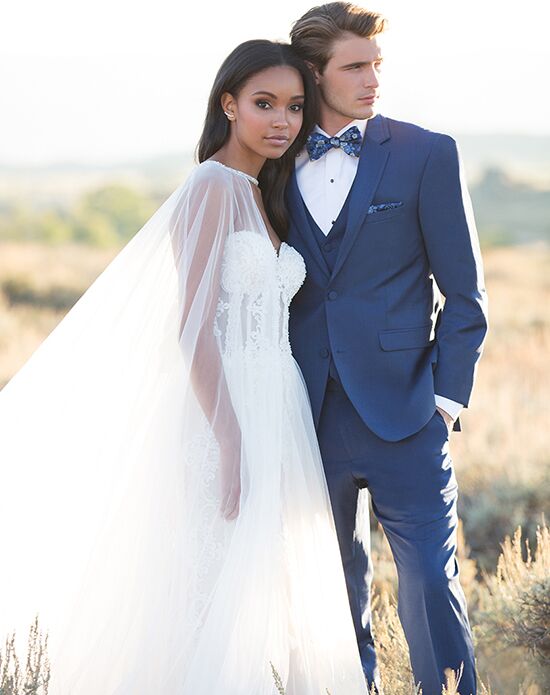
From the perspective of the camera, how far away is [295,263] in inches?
140

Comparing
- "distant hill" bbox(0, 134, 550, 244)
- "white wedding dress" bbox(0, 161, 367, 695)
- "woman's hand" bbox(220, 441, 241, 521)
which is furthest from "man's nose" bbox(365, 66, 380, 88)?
"distant hill" bbox(0, 134, 550, 244)

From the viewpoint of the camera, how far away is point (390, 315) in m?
3.56

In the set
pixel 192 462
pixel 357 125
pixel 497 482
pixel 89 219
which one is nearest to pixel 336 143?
pixel 357 125

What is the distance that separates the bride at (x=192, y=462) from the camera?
3307mm

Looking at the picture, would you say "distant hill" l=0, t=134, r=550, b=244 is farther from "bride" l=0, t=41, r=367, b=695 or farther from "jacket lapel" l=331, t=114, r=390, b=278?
"jacket lapel" l=331, t=114, r=390, b=278

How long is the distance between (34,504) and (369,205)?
4.91 feet

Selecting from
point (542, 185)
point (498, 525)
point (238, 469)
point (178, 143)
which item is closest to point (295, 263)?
point (238, 469)

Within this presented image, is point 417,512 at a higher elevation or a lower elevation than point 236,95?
lower

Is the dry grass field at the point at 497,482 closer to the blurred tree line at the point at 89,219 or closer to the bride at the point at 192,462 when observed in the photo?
the bride at the point at 192,462

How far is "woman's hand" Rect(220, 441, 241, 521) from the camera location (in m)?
3.35

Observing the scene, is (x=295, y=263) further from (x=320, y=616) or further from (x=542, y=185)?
(x=542, y=185)

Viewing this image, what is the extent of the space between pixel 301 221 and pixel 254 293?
333mm

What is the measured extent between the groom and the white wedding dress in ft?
0.44

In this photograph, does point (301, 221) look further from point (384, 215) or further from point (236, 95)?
point (236, 95)
